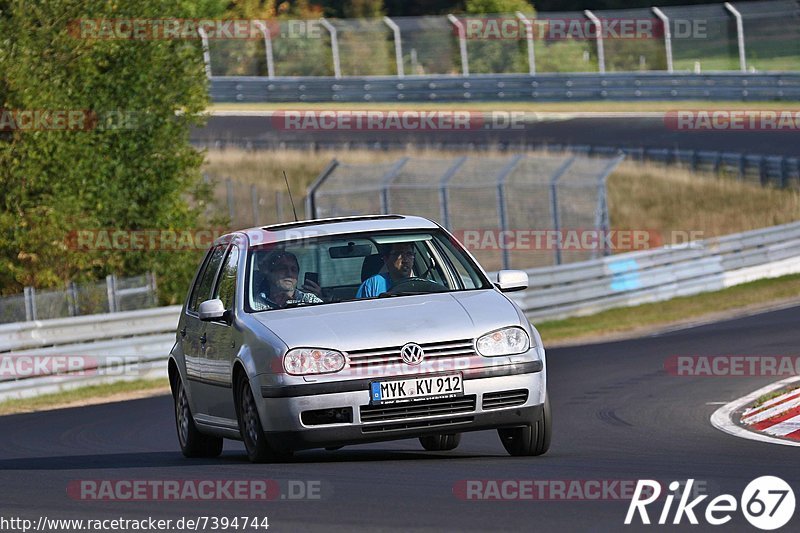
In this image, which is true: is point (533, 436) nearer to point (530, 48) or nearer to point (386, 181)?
point (386, 181)

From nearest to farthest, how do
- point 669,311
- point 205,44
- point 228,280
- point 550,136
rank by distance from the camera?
1. point 228,280
2. point 669,311
3. point 205,44
4. point 550,136

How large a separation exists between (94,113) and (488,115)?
22008mm

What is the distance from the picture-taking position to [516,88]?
1843 inches

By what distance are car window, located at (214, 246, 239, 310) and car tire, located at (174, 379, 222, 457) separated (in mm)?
1054

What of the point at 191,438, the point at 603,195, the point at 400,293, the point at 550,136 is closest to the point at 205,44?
the point at 603,195

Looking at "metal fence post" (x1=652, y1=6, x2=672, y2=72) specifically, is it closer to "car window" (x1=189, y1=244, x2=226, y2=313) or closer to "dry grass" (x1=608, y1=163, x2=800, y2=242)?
"dry grass" (x1=608, y1=163, x2=800, y2=242)

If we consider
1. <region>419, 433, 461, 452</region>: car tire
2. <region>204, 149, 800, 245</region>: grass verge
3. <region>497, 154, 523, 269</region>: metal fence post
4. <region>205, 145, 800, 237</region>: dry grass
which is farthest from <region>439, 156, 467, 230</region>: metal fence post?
<region>419, 433, 461, 452</region>: car tire

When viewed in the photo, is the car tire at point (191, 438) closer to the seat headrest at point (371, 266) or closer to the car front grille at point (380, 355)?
the seat headrest at point (371, 266)

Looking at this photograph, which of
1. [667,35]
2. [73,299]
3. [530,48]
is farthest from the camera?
[530,48]

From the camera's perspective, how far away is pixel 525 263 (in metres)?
32.9

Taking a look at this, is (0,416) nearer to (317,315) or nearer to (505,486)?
(317,315)

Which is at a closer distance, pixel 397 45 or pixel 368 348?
pixel 368 348

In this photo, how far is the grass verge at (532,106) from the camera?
141 ft

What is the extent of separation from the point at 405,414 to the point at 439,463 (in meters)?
0.44
